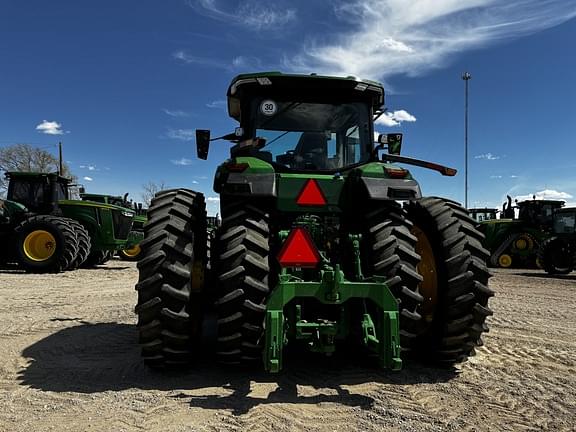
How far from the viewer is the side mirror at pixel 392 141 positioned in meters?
4.73

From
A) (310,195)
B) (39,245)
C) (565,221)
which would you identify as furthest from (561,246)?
(39,245)

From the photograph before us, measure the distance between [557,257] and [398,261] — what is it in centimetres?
1493

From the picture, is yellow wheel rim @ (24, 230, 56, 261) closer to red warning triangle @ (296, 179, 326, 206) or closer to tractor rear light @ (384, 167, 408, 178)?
red warning triangle @ (296, 179, 326, 206)

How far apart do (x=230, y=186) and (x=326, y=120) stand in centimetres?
130

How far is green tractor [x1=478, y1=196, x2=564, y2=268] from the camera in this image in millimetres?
18312

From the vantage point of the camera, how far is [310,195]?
392 cm

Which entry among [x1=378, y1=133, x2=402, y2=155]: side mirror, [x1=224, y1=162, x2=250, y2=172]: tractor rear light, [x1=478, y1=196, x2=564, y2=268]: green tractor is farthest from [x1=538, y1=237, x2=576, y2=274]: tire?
[x1=224, y1=162, x2=250, y2=172]: tractor rear light

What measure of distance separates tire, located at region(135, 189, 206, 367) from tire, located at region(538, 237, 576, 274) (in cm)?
1546

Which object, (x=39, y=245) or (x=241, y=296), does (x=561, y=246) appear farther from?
(x=39, y=245)

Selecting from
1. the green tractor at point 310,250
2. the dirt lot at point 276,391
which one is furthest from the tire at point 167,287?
the dirt lot at point 276,391

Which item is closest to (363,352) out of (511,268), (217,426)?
(217,426)

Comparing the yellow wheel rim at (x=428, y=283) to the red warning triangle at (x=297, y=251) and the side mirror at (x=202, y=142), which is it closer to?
the red warning triangle at (x=297, y=251)

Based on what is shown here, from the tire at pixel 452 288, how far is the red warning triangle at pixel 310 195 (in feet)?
3.44

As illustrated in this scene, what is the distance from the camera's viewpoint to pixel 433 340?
397 centimetres
